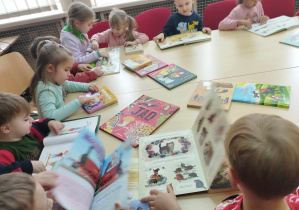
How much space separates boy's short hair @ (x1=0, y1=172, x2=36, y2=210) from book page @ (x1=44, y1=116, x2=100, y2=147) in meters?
0.44

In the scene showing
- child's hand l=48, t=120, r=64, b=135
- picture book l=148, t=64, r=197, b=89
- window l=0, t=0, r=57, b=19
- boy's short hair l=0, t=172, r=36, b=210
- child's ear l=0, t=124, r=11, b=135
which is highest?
window l=0, t=0, r=57, b=19

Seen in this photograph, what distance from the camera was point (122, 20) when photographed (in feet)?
6.09

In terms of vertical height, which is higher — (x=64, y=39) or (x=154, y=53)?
(x=64, y=39)

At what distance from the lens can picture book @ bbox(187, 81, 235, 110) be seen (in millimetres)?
1000

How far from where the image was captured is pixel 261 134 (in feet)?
1.40

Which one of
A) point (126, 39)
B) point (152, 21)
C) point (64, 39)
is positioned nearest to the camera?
point (64, 39)

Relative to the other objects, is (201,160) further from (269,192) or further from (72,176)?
(72,176)

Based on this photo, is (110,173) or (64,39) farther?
(64,39)

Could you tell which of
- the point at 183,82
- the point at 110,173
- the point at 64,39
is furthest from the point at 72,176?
the point at 64,39

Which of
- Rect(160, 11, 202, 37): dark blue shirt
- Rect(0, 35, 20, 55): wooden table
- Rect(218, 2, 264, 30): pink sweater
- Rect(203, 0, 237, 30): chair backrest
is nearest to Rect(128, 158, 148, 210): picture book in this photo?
Rect(160, 11, 202, 37): dark blue shirt

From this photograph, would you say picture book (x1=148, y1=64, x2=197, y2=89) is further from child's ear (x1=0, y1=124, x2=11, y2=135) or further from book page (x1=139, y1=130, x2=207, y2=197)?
child's ear (x1=0, y1=124, x2=11, y2=135)

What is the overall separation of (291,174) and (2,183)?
0.59 metres

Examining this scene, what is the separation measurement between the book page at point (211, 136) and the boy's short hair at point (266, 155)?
0.30ft

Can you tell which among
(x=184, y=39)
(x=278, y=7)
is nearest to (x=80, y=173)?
(x=184, y=39)
